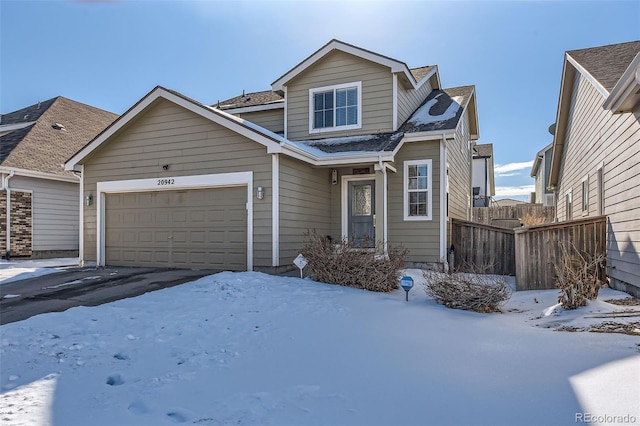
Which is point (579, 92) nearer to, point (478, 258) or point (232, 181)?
point (478, 258)

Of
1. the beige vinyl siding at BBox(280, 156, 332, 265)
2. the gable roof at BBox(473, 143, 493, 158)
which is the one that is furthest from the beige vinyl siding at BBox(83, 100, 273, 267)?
the gable roof at BBox(473, 143, 493, 158)

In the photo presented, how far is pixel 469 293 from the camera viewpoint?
666 cm

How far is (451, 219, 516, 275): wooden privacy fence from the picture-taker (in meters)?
11.5

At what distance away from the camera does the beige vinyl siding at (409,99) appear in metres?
12.0

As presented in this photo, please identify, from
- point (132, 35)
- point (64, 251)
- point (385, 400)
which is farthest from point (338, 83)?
point (64, 251)

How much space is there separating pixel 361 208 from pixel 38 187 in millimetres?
11446

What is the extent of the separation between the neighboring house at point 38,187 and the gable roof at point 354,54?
8.82 meters

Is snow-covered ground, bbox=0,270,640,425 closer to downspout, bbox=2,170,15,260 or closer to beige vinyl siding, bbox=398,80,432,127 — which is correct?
beige vinyl siding, bbox=398,80,432,127

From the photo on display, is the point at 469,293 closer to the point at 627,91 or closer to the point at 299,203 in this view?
the point at 627,91

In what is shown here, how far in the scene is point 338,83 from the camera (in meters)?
12.4

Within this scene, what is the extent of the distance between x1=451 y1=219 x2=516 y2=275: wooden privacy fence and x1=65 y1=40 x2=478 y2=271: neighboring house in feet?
2.95

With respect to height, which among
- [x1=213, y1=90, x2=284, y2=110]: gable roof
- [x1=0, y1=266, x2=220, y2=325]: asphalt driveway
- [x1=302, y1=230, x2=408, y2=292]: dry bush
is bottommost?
[x1=0, y1=266, x2=220, y2=325]: asphalt driveway

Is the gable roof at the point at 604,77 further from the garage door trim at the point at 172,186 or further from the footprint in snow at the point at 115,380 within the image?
the garage door trim at the point at 172,186

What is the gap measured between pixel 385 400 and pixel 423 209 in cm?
872
